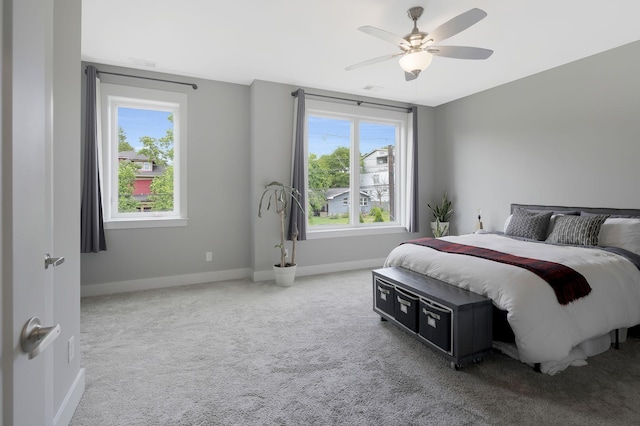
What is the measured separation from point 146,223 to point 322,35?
2.99 meters

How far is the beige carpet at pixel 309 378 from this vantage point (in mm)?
1820

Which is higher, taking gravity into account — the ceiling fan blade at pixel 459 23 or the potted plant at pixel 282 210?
the ceiling fan blade at pixel 459 23

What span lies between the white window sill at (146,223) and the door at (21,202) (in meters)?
3.66

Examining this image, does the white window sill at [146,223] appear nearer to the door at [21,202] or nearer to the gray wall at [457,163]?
the gray wall at [457,163]

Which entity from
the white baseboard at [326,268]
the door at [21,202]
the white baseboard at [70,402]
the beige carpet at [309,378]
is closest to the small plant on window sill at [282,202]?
the white baseboard at [326,268]

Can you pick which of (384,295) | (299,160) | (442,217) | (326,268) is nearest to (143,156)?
(299,160)

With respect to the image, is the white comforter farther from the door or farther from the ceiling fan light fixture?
the door

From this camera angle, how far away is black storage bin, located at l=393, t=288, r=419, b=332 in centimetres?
259

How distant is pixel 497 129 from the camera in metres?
4.80

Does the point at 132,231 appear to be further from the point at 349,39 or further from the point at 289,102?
the point at 349,39

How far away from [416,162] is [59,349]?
5071 millimetres

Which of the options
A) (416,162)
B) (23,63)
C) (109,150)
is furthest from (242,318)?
(416,162)

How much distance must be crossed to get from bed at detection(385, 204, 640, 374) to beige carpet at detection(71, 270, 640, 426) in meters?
0.21

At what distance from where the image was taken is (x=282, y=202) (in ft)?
14.8
